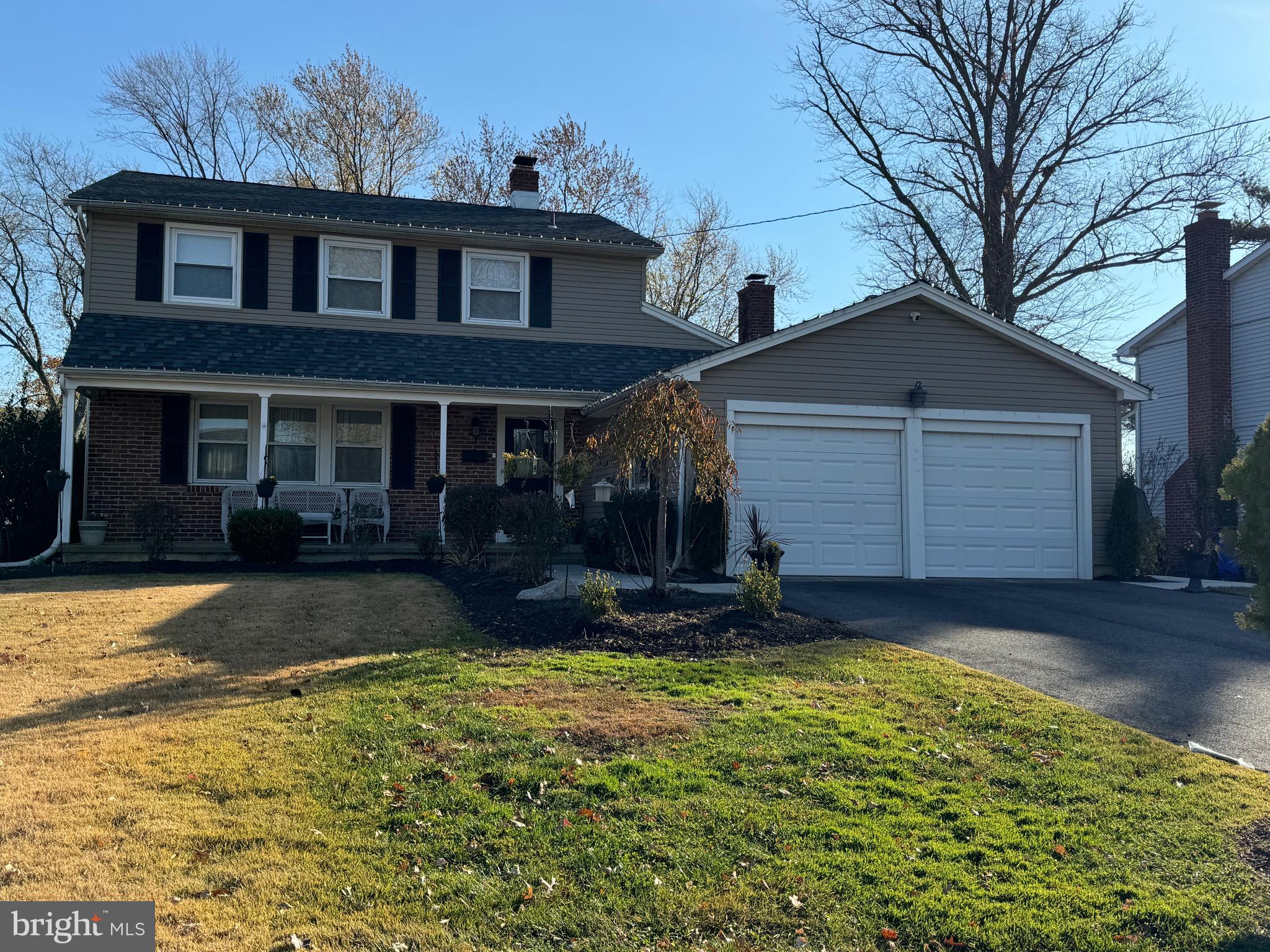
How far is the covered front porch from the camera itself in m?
14.9

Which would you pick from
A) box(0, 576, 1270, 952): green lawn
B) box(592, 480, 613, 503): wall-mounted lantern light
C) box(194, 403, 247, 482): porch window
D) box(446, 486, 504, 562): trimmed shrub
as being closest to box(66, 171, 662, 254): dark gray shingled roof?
box(194, 403, 247, 482): porch window

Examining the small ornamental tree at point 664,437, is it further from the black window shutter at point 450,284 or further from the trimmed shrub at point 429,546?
the black window shutter at point 450,284

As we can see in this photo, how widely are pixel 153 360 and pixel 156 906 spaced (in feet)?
41.1

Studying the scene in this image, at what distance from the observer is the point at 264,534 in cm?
1381

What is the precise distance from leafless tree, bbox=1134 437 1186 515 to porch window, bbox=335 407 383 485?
1321 centimetres

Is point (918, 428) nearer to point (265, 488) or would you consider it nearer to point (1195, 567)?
point (1195, 567)

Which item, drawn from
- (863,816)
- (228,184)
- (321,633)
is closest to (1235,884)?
(863,816)

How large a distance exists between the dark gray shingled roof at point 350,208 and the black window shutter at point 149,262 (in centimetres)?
48

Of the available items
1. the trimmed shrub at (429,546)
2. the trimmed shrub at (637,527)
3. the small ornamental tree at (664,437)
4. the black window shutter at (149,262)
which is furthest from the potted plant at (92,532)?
the small ornamental tree at (664,437)

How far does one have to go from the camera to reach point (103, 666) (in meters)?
7.59

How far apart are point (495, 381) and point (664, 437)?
649 centimetres

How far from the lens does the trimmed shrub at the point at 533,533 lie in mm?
11492

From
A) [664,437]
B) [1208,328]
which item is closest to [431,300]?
[664,437]

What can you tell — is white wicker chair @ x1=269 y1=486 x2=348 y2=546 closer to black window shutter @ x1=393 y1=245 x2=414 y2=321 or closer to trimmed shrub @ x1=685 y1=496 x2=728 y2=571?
black window shutter @ x1=393 y1=245 x2=414 y2=321
